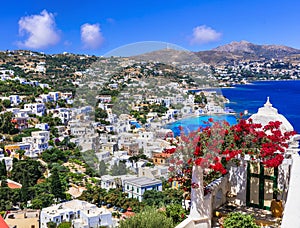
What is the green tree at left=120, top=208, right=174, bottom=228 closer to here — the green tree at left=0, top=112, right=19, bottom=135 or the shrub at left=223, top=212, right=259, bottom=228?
the shrub at left=223, top=212, right=259, bottom=228

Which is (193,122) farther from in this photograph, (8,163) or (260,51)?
(260,51)

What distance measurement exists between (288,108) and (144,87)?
44.7 meters

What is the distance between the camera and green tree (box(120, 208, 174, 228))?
3.30 m

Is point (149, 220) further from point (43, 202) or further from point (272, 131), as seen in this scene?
point (43, 202)

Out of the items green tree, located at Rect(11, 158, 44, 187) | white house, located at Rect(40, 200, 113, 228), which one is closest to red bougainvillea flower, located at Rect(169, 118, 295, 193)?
white house, located at Rect(40, 200, 113, 228)

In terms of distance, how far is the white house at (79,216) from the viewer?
1541cm

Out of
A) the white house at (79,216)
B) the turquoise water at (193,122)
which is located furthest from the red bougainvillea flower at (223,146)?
the white house at (79,216)

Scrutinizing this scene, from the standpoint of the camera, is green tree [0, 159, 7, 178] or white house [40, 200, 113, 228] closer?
white house [40, 200, 113, 228]

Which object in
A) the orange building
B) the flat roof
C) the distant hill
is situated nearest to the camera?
the orange building

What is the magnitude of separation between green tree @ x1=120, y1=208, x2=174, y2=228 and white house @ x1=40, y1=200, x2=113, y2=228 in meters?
12.0

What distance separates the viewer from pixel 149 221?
3369 mm

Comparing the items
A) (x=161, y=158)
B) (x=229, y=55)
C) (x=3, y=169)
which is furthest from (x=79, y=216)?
(x=229, y=55)

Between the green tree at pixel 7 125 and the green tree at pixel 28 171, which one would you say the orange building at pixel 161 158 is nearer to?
the green tree at pixel 28 171

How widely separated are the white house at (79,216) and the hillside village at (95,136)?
5 cm
